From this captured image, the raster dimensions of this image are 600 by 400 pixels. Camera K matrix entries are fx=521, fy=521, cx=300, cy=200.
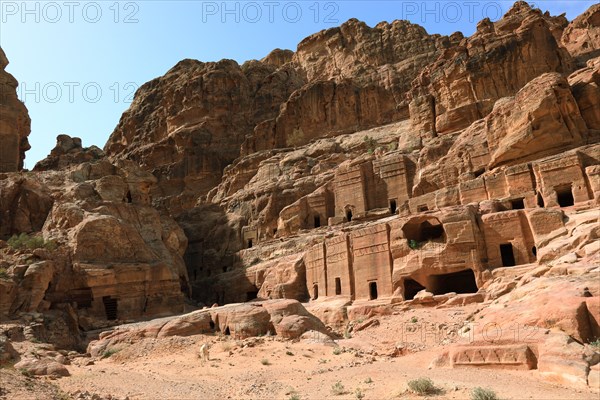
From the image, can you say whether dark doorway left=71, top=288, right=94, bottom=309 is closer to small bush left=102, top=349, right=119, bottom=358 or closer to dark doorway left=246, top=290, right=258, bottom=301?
small bush left=102, top=349, right=119, bottom=358

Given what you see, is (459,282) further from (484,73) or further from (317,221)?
(484,73)

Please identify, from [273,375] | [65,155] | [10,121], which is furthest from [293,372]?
[65,155]

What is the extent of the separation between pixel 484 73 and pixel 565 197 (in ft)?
72.2

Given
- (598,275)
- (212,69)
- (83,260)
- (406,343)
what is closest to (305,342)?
(406,343)

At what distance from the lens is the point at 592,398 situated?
1111 centimetres

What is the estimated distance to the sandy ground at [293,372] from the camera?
42.9 ft

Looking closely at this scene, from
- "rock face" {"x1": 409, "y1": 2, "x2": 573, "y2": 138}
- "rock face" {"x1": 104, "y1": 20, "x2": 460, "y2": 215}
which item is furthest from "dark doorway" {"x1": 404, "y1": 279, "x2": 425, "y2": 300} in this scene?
"rock face" {"x1": 104, "y1": 20, "x2": 460, "y2": 215}

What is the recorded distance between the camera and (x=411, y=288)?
97.5 feet

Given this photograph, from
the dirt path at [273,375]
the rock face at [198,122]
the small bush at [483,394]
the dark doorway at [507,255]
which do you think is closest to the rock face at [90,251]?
the dirt path at [273,375]

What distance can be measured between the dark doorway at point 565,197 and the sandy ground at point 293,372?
9.79 m

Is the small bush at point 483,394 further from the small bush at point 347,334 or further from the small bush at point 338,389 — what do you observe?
the small bush at point 347,334

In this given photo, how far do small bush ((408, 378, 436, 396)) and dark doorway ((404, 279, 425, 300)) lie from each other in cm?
1680

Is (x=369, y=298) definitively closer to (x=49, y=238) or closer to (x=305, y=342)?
(x=305, y=342)

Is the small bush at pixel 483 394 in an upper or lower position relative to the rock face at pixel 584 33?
lower
